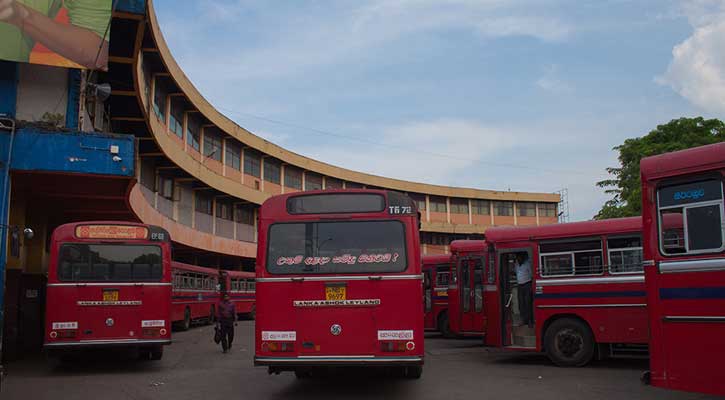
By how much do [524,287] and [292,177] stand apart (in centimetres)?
4121

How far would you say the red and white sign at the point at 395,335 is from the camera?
9.02 metres

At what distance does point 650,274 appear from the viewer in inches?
315

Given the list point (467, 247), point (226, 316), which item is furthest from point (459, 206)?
point (226, 316)

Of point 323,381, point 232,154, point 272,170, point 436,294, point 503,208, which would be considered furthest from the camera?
point 503,208

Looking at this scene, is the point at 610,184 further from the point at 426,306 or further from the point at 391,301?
the point at 391,301

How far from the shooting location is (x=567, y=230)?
44.1 feet

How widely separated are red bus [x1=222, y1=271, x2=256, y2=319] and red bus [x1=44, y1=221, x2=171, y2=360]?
66.1ft

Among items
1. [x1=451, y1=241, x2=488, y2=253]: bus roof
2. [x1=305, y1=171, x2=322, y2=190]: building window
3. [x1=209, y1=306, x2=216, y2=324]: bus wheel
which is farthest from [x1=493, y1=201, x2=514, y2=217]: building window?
[x1=451, y1=241, x2=488, y2=253]: bus roof

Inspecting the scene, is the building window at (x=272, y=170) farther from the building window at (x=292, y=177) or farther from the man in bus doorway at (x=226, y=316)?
the man in bus doorway at (x=226, y=316)

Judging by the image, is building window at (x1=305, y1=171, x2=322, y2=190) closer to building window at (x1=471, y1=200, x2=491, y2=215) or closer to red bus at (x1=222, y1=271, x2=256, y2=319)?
red bus at (x1=222, y1=271, x2=256, y2=319)

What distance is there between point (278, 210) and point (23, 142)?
7.64 m

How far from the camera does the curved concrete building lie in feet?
69.3

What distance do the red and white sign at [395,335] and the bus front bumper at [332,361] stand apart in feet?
0.90

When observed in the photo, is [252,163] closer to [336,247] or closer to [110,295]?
[110,295]
